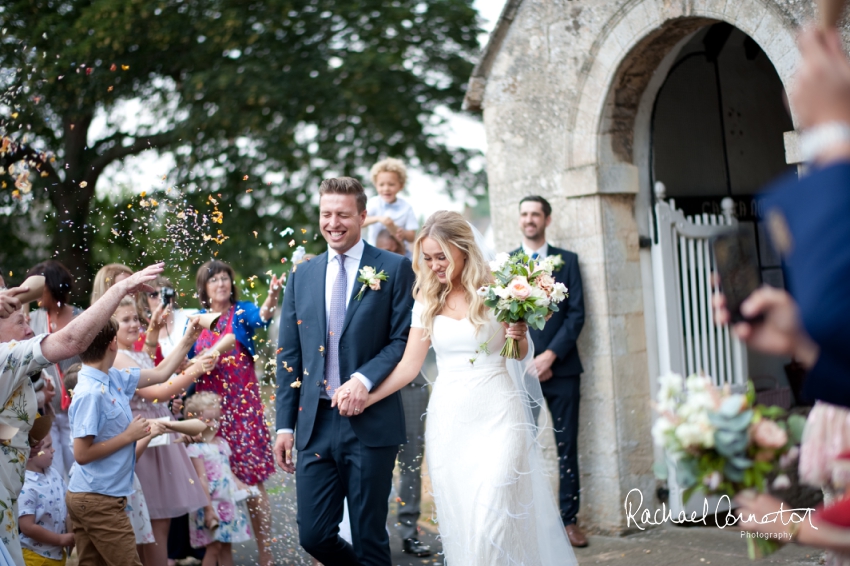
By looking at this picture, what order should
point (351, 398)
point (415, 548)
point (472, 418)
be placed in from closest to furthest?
point (351, 398) < point (472, 418) < point (415, 548)

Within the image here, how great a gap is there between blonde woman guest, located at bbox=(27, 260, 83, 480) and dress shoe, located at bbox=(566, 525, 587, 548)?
3.77 meters

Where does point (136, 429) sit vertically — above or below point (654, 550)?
above

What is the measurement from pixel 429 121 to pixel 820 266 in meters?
15.0

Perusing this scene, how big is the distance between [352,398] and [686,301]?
3799 mm

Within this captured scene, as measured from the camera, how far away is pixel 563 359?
661cm

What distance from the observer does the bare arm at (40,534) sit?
502cm

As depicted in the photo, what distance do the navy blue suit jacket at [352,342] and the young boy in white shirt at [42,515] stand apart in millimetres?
1613

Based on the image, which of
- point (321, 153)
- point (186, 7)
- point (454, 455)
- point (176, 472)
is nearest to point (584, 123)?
→ point (454, 455)

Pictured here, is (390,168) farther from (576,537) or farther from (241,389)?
(576,537)

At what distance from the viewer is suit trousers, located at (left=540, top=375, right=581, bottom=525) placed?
658 centimetres

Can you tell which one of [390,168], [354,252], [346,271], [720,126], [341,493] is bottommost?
[341,493]

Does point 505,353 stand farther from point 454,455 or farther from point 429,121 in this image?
point 429,121

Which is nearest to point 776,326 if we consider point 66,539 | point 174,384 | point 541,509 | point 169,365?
point 541,509

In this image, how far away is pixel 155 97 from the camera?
1567 cm
